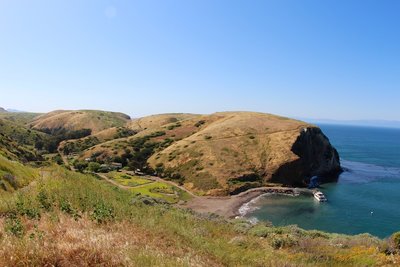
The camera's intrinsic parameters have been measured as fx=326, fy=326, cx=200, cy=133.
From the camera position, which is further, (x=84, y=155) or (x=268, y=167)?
(x=84, y=155)

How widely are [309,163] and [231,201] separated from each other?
40891 millimetres

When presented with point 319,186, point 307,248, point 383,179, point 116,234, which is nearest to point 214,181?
point 319,186

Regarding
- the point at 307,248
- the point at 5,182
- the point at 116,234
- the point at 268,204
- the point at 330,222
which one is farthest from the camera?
the point at 268,204

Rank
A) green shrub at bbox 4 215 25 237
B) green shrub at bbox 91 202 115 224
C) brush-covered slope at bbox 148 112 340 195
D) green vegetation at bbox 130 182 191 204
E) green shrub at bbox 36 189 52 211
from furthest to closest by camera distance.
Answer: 1. brush-covered slope at bbox 148 112 340 195
2. green vegetation at bbox 130 182 191 204
3. green shrub at bbox 36 189 52 211
4. green shrub at bbox 91 202 115 224
5. green shrub at bbox 4 215 25 237

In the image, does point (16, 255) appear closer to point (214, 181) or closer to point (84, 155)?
point (214, 181)

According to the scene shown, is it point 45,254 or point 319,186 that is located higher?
point 45,254

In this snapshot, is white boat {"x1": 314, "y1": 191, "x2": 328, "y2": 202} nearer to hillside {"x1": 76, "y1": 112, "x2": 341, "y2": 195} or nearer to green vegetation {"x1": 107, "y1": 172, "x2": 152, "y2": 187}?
hillside {"x1": 76, "y1": 112, "x2": 341, "y2": 195}

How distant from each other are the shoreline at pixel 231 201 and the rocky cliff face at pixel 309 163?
259 inches

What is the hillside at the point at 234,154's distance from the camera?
90938 mm

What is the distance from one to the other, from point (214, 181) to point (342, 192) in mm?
34329

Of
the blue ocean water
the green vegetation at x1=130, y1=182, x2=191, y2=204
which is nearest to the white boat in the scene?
the blue ocean water

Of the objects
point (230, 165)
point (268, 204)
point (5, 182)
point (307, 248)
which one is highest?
point (5, 182)

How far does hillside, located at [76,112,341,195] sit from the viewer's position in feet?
298

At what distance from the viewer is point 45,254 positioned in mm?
6367
